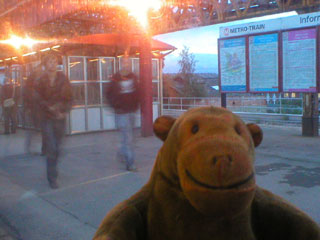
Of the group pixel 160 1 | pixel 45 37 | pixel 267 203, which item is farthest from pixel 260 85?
pixel 267 203

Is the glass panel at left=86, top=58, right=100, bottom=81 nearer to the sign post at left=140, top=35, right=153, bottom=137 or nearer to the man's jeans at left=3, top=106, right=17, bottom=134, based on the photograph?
the sign post at left=140, top=35, right=153, bottom=137

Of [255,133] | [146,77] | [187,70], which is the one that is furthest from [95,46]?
[187,70]

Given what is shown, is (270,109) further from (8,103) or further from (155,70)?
(8,103)

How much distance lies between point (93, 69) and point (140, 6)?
2922 mm

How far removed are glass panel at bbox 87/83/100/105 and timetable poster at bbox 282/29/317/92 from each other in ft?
18.1

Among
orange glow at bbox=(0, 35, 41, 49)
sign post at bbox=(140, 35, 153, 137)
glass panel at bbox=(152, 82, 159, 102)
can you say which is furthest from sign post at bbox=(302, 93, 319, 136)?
orange glow at bbox=(0, 35, 41, 49)

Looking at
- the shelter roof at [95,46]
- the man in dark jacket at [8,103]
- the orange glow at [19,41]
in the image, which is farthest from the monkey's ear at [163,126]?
the man in dark jacket at [8,103]

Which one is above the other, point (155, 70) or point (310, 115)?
point (155, 70)

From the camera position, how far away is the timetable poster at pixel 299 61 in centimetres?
886

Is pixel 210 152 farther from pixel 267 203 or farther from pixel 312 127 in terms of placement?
pixel 312 127

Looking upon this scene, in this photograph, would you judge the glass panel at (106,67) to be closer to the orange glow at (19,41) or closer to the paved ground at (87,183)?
the orange glow at (19,41)

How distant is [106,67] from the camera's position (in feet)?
38.2

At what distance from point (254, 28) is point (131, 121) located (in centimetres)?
547

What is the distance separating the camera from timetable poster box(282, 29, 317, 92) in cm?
886
